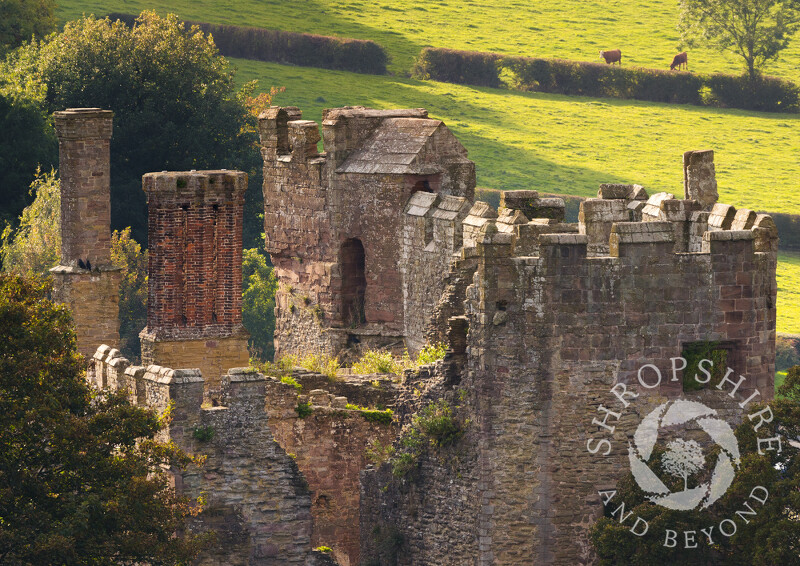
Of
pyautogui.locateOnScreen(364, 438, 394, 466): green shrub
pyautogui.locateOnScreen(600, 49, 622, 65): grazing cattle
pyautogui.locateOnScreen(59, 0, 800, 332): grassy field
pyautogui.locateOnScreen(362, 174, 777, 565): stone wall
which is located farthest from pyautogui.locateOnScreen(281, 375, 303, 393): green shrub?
pyautogui.locateOnScreen(600, 49, 622, 65): grazing cattle

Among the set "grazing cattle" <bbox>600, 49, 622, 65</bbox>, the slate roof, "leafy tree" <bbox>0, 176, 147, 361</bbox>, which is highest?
the slate roof

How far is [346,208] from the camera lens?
188 ft

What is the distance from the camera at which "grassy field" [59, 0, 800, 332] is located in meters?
104

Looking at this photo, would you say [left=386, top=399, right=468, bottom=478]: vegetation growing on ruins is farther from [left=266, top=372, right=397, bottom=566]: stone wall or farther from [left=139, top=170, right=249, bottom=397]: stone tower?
[left=139, top=170, right=249, bottom=397]: stone tower

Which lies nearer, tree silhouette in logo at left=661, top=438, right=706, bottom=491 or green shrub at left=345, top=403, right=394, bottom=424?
tree silhouette in logo at left=661, top=438, right=706, bottom=491

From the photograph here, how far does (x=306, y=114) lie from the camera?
103625 mm

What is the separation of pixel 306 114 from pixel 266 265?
36.4 feet

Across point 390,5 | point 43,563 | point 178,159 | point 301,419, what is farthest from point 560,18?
point 43,563

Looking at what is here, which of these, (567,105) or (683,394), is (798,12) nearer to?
(567,105)

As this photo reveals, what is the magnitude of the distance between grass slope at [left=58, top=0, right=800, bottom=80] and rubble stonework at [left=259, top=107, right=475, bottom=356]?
50.3 m

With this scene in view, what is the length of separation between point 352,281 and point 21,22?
44.7m

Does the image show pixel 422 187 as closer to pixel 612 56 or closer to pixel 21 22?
pixel 21 22

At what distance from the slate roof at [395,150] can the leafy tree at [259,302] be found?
29447mm

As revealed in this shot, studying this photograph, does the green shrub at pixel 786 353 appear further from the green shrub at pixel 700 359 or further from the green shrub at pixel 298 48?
the green shrub at pixel 700 359
